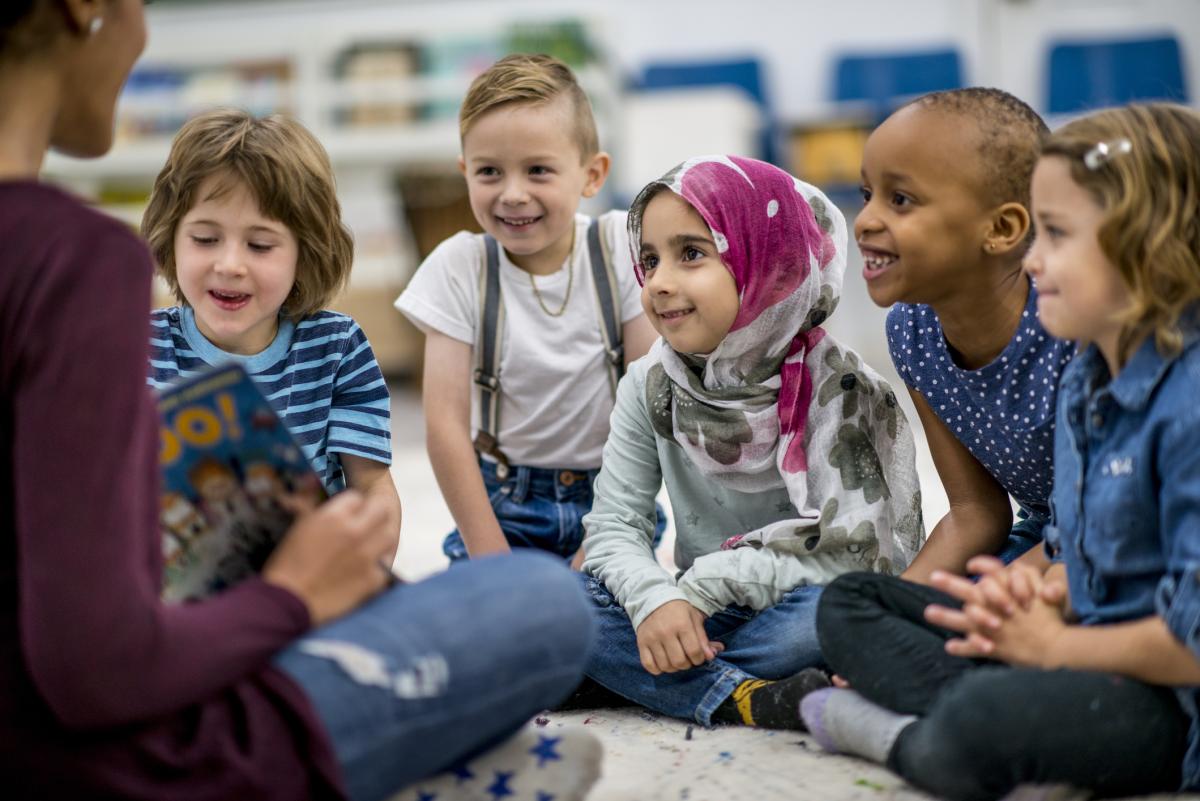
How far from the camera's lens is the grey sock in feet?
3.66

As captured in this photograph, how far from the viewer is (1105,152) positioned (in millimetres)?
1007

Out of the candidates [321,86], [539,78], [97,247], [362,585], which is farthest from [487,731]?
[321,86]

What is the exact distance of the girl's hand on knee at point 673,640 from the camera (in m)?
1.31

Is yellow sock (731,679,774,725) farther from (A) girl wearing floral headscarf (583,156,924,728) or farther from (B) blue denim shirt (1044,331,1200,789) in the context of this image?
(B) blue denim shirt (1044,331,1200,789)

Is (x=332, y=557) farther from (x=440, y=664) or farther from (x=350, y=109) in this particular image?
(x=350, y=109)

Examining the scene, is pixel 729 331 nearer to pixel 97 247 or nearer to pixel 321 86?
pixel 97 247

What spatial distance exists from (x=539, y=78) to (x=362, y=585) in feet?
3.39

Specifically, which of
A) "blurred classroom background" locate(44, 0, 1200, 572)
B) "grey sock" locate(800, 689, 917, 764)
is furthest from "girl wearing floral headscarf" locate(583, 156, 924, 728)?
"blurred classroom background" locate(44, 0, 1200, 572)

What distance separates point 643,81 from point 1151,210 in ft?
15.8

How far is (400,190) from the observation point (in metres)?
4.11

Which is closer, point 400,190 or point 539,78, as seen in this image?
point 539,78

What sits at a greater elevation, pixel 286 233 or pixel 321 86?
pixel 321 86

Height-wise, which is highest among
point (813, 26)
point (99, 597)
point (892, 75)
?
point (813, 26)

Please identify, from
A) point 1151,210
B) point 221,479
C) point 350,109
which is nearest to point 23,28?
point 221,479
